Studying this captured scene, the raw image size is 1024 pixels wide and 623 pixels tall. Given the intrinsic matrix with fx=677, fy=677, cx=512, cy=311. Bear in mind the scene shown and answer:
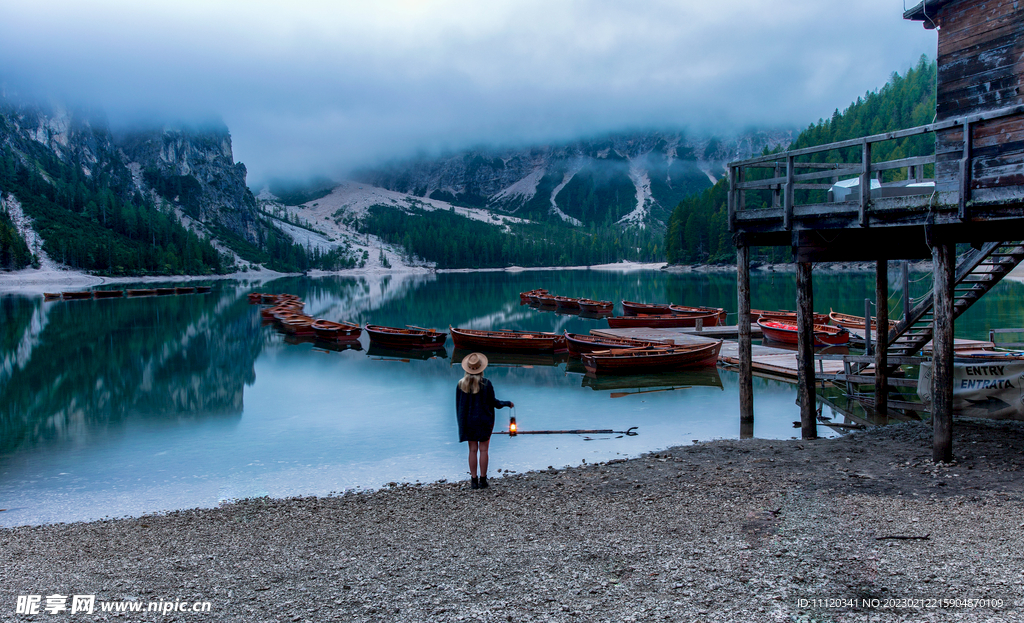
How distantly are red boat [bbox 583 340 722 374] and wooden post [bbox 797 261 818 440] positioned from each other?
12.6 m

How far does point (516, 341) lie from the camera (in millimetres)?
36250

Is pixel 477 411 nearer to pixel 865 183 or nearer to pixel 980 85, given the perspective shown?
pixel 865 183

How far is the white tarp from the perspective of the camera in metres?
13.8

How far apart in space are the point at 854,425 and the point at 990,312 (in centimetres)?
4071

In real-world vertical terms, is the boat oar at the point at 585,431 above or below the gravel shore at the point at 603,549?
below

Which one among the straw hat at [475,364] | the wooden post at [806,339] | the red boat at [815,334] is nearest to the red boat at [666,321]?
the red boat at [815,334]

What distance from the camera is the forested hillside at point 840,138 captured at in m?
137

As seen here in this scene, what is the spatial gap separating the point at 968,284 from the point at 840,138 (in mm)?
149509

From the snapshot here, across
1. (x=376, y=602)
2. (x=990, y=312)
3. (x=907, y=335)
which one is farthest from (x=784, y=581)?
(x=990, y=312)

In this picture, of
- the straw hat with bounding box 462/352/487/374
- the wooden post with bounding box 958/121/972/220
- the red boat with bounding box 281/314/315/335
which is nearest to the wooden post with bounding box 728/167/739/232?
the wooden post with bounding box 958/121/972/220

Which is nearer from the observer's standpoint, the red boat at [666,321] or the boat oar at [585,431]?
the boat oar at [585,431]

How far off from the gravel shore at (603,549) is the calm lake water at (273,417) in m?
2.89

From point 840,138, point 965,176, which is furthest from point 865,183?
point 840,138

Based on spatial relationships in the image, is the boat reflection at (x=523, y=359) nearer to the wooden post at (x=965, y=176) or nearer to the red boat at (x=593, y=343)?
the red boat at (x=593, y=343)
